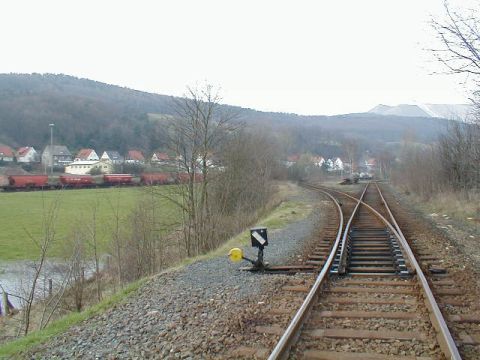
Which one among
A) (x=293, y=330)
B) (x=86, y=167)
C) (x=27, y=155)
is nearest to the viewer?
(x=293, y=330)

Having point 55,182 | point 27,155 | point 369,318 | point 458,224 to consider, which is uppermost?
point 369,318

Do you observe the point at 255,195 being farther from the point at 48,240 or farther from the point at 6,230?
the point at 48,240

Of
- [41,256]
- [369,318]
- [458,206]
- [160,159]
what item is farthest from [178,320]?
[458,206]

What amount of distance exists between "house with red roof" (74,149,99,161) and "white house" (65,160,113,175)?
13.9ft

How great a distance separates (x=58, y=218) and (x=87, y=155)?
88418 mm

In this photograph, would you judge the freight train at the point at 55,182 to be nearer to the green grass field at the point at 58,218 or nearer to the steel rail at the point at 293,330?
the green grass field at the point at 58,218

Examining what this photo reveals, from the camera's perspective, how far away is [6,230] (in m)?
35.4

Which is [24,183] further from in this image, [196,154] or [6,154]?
[6,154]

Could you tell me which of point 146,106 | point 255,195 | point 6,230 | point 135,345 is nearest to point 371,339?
point 135,345

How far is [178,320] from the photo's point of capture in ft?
21.7

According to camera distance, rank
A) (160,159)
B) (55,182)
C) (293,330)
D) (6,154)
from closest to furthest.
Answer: (293,330), (160,159), (55,182), (6,154)

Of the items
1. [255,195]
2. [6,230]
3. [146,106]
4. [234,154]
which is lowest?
[6,230]

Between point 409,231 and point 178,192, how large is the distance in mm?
12349

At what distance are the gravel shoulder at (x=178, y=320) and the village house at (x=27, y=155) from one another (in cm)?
12392
